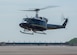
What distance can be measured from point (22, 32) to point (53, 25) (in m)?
11.8

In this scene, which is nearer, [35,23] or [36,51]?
[35,23]

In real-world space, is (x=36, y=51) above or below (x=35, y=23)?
below

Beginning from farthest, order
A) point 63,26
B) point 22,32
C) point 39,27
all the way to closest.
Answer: point 63,26 < point 39,27 < point 22,32

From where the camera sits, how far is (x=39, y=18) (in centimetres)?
9656

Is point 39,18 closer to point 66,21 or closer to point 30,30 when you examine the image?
point 30,30

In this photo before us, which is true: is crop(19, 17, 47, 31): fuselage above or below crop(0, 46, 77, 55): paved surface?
above

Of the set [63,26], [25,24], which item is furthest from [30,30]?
[63,26]

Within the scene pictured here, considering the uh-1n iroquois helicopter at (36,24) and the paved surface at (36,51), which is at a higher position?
the uh-1n iroquois helicopter at (36,24)

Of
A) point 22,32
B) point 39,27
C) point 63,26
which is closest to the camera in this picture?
point 22,32

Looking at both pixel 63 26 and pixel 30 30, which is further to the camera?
pixel 63 26

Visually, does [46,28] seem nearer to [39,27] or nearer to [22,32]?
[39,27]

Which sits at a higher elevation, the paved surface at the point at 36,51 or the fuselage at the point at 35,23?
the fuselage at the point at 35,23

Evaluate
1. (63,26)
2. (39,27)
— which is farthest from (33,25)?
(63,26)

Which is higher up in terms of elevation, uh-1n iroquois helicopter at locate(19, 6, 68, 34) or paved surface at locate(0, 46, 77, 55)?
uh-1n iroquois helicopter at locate(19, 6, 68, 34)
